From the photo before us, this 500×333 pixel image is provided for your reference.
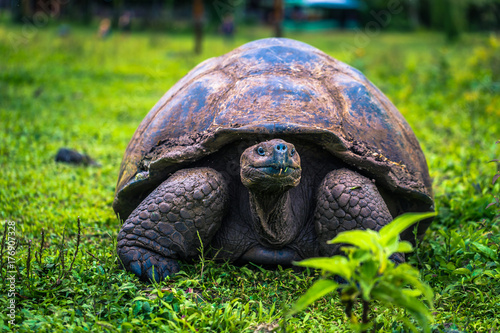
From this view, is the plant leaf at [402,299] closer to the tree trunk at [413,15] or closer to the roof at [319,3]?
the roof at [319,3]

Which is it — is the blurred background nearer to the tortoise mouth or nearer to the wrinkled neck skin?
the wrinkled neck skin

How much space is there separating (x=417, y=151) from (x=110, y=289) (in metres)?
1.89

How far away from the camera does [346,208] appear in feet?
8.00

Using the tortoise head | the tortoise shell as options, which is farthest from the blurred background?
the tortoise head

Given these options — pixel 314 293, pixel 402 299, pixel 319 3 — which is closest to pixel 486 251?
pixel 402 299

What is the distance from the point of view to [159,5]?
113 feet

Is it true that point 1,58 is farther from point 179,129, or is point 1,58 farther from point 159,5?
point 159,5

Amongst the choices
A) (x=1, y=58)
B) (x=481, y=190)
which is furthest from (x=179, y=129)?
(x=1, y=58)

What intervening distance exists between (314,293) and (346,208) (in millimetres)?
1097

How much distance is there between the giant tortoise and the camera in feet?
7.97

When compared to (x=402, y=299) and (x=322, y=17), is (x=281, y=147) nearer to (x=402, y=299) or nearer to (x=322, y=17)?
(x=402, y=299)

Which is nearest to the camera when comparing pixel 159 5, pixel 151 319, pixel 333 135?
pixel 151 319

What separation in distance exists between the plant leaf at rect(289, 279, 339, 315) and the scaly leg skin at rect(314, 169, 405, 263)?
40.5 inches

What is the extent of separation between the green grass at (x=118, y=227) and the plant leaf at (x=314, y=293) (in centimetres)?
54
